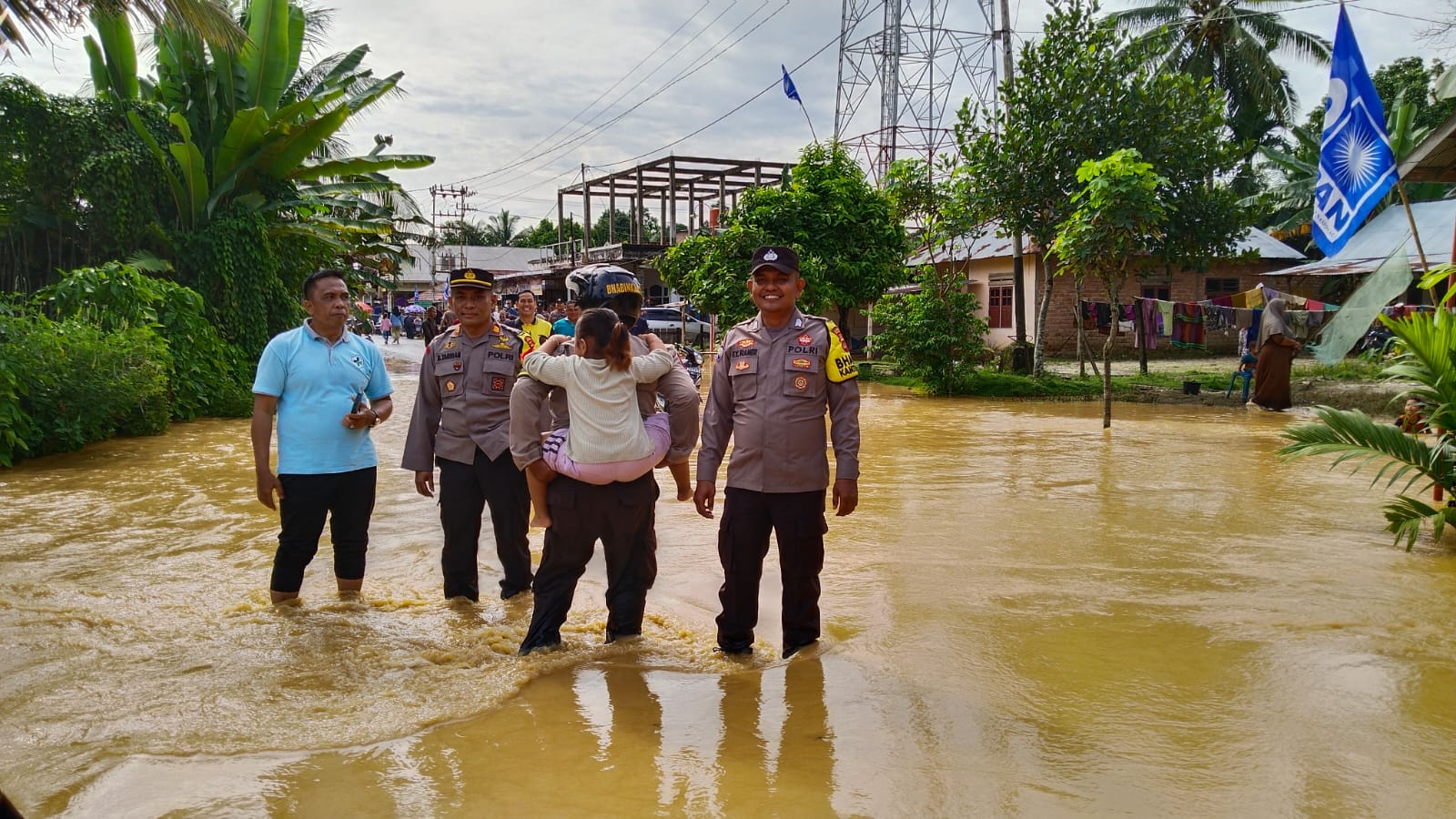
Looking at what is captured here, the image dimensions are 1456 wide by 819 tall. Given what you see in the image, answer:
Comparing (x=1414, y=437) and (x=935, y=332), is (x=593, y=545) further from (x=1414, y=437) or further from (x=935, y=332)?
(x=935, y=332)

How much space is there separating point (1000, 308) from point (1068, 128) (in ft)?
31.8

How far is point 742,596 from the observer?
184 inches

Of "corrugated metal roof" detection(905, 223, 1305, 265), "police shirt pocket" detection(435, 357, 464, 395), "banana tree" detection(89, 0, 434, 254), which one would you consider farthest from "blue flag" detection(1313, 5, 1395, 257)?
"corrugated metal roof" detection(905, 223, 1305, 265)

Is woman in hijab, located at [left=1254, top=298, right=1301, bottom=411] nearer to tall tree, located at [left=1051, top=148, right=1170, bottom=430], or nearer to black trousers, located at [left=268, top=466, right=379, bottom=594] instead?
tall tree, located at [left=1051, top=148, right=1170, bottom=430]

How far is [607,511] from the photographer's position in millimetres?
4441

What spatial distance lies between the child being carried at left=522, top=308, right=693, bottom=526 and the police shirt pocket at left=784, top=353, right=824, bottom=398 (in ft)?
2.02

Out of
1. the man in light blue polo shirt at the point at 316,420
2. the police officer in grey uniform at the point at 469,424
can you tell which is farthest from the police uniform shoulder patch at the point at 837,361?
the man in light blue polo shirt at the point at 316,420

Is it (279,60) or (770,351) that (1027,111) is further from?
(770,351)

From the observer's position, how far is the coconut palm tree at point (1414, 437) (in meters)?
6.48

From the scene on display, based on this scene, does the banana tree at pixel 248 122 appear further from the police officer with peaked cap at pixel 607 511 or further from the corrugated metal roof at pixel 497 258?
the corrugated metal roof at pixel 497 258

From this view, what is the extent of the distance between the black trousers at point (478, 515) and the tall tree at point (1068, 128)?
15.6 m

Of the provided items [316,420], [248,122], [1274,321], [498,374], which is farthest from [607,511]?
[248,122]

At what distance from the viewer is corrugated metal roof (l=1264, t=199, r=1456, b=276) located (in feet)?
76.8

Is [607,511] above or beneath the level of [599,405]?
beneath
